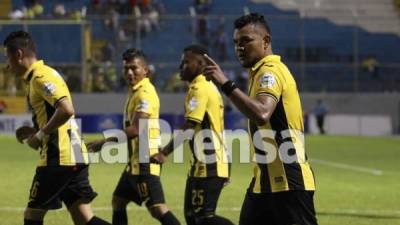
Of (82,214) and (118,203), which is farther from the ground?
(82,214)

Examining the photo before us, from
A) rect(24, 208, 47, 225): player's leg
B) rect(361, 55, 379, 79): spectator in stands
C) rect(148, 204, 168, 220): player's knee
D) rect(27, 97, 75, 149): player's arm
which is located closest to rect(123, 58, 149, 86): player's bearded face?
rect(148, 204, 168, 220): player's knee

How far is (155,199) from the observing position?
1047 cm

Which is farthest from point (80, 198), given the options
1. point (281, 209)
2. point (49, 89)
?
point (281, 209)

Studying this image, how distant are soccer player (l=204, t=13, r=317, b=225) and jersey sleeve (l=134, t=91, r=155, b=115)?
130 inches

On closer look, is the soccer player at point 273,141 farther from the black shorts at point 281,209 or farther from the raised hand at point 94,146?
the raised hand at point 94,146

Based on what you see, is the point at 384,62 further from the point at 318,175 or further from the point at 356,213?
the point at 356,213

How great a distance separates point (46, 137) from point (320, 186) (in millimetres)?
10466

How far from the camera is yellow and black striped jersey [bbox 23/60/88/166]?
28.9ft

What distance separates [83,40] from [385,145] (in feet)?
42.3

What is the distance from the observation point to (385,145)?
32.7 m

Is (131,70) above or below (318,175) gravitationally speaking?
above

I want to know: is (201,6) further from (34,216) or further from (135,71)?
(34,216)

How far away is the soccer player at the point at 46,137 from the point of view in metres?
8.80

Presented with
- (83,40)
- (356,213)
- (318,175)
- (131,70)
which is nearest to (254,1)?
(83,40)
